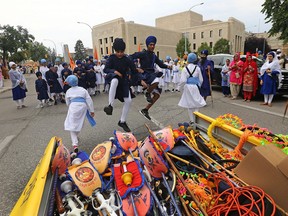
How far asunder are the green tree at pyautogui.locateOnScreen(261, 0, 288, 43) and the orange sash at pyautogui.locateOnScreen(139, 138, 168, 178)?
628 inches

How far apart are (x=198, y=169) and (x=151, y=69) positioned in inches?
130

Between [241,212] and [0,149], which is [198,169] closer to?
[241,212]

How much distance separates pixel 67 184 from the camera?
2525 millimetres

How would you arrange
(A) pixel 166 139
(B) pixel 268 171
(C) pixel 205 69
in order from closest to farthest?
(B) pixel 268 171
(A) pixel 166 139
(C) pixel 205 69

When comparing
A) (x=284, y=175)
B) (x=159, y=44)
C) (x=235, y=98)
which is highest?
(x=159, y=44)

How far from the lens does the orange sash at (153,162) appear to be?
2.72 meters

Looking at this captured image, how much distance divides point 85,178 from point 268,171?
1.91 m

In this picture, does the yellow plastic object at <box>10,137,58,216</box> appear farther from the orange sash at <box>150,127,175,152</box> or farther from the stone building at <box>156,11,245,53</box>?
the stone building at <box>156,11,245,53</box>

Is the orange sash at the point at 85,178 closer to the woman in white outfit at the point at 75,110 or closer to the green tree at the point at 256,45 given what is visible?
the woman in white outfit at the point at 75,110

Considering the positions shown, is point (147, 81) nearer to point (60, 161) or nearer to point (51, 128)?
point (51, 128)

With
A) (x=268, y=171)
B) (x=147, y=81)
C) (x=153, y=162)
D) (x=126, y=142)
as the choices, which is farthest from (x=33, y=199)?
(x=147, y=81)

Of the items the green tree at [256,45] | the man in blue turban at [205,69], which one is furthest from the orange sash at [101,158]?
the green tree at [256,45]

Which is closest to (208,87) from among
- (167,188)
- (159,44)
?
(167,188)

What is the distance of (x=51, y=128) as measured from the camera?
6.42m
